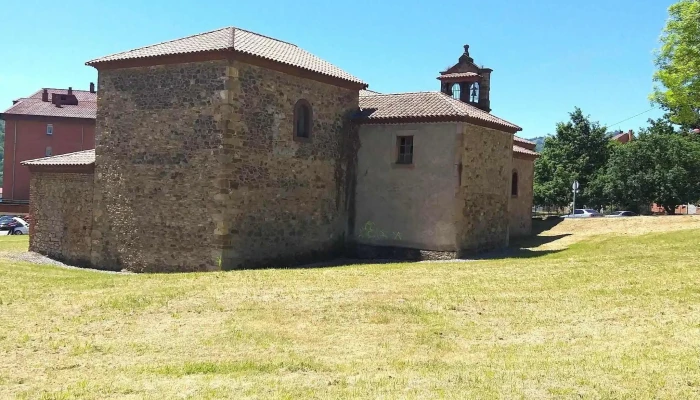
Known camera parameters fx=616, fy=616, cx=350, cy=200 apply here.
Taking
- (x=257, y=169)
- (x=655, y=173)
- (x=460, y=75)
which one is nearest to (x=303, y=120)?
(x=257, y=169)

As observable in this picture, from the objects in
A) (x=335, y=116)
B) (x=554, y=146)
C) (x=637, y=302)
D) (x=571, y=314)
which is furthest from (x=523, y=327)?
(x=554, y=146)

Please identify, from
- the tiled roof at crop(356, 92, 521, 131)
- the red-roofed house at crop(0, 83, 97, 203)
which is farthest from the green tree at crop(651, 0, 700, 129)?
the red-roofed house at crop(0, 83, 97, 203)

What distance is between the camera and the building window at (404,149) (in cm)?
2136

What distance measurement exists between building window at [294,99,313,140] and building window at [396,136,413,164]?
3196 mm

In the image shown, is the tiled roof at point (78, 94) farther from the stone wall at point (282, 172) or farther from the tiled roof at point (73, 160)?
the stone wall at point (282, 172)

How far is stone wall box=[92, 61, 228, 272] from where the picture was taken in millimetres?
17984

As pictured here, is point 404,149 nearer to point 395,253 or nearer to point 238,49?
point 395,253

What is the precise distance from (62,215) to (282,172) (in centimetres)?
837

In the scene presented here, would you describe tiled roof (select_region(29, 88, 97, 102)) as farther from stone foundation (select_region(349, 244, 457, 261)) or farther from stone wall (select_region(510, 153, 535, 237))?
stone foundation (select_region(349, 244, 457, 261))

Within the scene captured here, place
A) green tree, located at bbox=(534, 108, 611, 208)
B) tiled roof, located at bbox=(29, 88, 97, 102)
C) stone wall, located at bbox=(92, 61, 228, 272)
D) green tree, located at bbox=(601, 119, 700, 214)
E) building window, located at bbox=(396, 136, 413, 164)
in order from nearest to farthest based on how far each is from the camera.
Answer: stone wall, located at bbox=(92, 61, 228, 272)
building window, located at bbox=(396, 136, 413, 164)
green tree, located at bbox=(601, 119, 700, 214)
green tree, located at bbox=(534, 108, 611, 208)
tiled roof, located at bbox=(29, 88, 97, 102)

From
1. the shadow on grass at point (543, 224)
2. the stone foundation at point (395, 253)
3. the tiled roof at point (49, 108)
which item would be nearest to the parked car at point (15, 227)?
the tiled roof at point (49, 108)

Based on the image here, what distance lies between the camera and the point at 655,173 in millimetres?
45812

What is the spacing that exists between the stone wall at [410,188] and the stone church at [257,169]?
4 cm

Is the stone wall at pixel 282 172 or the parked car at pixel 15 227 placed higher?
the stone wall at pixel 282 172
